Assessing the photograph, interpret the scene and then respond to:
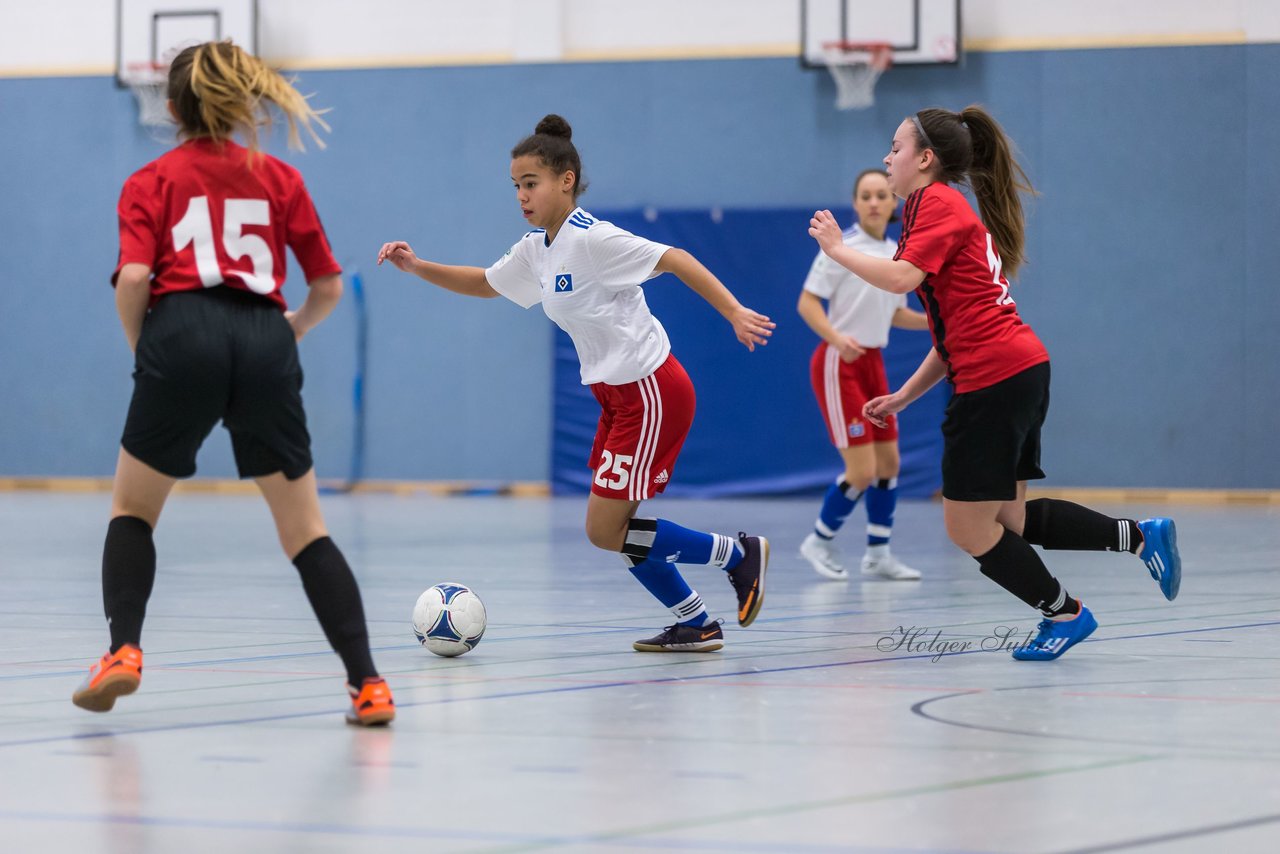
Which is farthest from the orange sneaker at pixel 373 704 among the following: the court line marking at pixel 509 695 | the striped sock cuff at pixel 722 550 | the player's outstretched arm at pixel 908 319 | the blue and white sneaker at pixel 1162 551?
the player's outstretched arm at pixel 908 319

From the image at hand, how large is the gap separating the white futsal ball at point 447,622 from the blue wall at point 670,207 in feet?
35.0

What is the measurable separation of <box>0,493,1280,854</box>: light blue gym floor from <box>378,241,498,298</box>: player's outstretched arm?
1144 mm

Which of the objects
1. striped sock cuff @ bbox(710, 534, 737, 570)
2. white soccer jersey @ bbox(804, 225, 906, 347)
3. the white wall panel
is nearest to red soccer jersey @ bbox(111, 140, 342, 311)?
striped sock cuff @ bbox(710, 534, 737, 570)

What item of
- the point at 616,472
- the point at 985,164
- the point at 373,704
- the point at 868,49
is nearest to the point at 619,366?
the point at 616,472

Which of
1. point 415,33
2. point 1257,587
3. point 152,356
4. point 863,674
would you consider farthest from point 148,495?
point 415,33

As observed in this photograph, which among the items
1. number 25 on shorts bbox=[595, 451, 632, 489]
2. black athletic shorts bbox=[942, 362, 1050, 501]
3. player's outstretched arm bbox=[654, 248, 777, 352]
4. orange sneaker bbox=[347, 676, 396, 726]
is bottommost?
orange sneaker bbox=[347, 676, 396, 726]

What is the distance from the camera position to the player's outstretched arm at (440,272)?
16.8 ft

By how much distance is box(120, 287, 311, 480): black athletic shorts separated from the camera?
3.68 meters

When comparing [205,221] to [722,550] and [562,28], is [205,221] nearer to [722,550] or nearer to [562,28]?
[722,550]

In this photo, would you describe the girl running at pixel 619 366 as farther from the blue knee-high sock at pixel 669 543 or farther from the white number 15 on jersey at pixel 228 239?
the white number 15 on jersey at pixel 228 239

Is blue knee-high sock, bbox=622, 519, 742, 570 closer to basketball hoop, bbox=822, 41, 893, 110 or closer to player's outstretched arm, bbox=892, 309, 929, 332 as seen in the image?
player's outstretched arm, bbox=892, 309, 929, 332

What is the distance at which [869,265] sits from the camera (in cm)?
461

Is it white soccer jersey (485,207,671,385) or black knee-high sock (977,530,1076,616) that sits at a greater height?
white soccer jersey (485,207,671,385)

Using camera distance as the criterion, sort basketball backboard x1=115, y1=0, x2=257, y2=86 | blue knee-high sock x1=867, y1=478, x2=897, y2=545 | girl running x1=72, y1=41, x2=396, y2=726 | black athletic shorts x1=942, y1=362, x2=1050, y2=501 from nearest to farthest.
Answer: girl running x1=72, y1=41, x2=396, y2=726 → black athletic shorts x1=942, y1=362, x2=1050, y2=501 → blue knee-high sock x1=867, y1=478, x2=897, y2=545 → basketball backboard x1=115, y1=0, x2=257, y2=86
